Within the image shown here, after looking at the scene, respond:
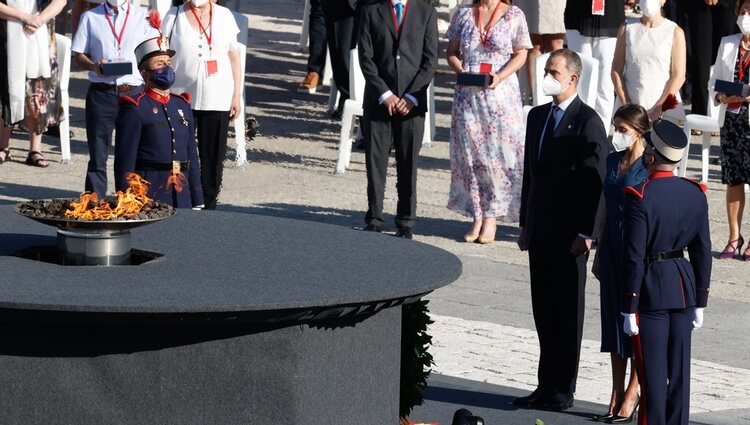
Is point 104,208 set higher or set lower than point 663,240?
higher

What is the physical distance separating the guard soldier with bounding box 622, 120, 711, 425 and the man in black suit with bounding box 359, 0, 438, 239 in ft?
16.1

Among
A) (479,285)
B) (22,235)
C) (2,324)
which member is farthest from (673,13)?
(2,324)

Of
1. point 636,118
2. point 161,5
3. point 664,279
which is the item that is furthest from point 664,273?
point 161,5

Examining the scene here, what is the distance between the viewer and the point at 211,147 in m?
12.2

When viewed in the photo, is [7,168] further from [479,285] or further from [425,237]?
[479,285]

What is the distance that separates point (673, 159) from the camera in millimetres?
7277

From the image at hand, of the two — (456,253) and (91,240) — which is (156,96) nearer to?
(91,240)

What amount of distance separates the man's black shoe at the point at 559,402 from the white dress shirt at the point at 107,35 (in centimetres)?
509

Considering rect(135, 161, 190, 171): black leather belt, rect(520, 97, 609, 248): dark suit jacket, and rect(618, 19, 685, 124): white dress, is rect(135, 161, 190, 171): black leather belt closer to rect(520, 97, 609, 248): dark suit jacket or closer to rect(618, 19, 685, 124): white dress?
rect(520, 97, 609, 248): dark suit jacket

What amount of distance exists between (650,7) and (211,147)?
3532mm

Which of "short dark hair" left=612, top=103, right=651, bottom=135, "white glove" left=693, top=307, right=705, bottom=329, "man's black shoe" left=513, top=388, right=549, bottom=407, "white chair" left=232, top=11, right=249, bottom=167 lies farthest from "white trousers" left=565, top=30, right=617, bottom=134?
"white glove" left=693, top=307, right=705, bottom=329

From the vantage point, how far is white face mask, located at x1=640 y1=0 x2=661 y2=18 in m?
12.4

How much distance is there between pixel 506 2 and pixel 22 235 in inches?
262

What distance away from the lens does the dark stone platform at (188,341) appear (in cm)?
554
